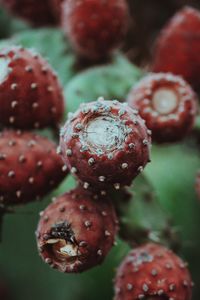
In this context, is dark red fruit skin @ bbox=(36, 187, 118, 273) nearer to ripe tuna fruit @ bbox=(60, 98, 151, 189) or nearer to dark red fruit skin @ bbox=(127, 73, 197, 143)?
ripe tuna fruit @ bbox=(60, 98, 151, 189)

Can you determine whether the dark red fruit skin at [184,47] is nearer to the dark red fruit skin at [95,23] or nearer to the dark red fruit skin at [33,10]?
the dark red fruit skin at [95,23]

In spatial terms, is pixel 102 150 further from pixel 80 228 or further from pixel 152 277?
pixel 152 277

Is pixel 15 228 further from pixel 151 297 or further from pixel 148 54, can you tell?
pixel 148 54

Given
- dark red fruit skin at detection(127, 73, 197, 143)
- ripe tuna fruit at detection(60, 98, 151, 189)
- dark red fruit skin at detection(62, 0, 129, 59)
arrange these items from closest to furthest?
ripe tuna fruit at detection(60, 98, 151, 189), dark red fruit skin at detection(127, 73, 197, 143), dark red fruit skin at detection(62, 0, 129, 59)

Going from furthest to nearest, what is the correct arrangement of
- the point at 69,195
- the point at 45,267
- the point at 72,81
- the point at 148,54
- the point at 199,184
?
the point at 148,54 → the point at 72,81 → the point at 45,267 → the point at 199,184 → the point at 69,195

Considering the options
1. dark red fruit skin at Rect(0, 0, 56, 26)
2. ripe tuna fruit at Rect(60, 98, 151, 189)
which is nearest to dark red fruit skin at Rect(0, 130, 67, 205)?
ripe tuna fruit at Rect(60, 98, 151, 189)

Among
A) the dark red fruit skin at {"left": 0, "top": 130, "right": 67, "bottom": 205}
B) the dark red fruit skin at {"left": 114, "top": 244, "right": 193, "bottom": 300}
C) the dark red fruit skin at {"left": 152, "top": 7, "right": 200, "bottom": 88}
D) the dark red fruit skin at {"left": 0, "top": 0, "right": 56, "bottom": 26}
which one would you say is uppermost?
the dark red fruit skin at {"left": 0, "top": 0, "right": 56, "bottom": 26}

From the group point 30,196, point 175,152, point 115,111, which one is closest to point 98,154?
point 115,111
